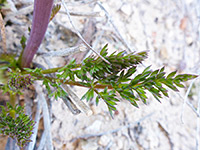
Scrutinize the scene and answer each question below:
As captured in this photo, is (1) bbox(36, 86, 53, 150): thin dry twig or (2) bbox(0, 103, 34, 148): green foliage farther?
(1) bbox(36, 86, 53, 150): thin dry twig

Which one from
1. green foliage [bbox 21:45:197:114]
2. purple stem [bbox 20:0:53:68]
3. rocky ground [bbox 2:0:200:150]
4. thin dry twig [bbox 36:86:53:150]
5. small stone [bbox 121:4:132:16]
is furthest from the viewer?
small stone [bbox 121:4:132:16]

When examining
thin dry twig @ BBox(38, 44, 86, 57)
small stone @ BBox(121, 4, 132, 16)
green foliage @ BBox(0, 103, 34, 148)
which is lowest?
green foliage @ BBox(0, 103, 34, 148)

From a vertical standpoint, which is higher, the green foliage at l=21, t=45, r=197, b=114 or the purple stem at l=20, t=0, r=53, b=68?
the purple stem at l=20, t=0, r=53, b=68

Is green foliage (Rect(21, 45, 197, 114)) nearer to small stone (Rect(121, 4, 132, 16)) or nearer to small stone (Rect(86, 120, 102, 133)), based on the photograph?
small stone (Rect(86, 120, 102, 133))

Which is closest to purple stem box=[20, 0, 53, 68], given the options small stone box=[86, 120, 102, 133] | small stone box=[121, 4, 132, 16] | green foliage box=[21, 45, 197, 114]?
green foliage box=[21, 45, 197, 114]

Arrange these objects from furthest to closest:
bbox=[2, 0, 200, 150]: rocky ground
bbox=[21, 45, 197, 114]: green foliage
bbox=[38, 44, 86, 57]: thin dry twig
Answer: bbox=[2, 0, 200, 150]: rocky ground
bbox=[38, 44, 86, 57]: thin dry twig
bbox=[21, 45, 197, 114]: green foliage

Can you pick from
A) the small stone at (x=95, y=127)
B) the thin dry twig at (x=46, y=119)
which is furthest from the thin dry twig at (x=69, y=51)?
the small stone at (x=95, y=127)

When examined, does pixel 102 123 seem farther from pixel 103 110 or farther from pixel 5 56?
pixel 5 56

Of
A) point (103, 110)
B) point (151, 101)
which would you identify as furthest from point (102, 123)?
point (151, 101)

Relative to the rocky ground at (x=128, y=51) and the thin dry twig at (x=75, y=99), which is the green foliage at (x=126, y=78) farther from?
the rocky ground at (x=128, y=51)
